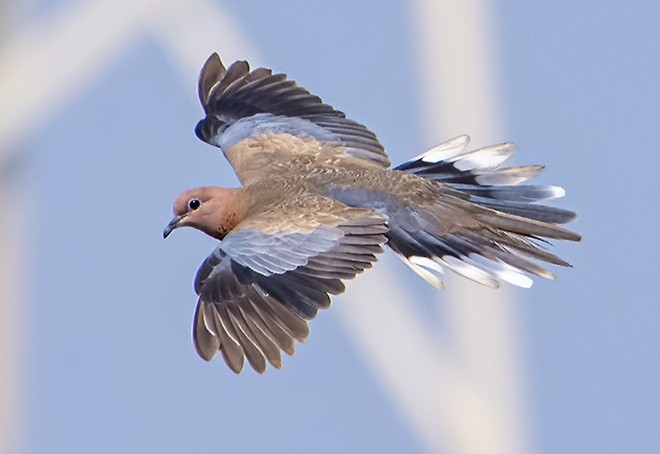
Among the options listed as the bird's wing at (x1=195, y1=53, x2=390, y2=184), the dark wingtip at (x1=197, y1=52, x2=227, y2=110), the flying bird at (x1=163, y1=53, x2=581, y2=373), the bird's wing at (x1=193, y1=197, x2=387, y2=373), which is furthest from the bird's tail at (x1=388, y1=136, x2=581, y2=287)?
the dark wingtip at (x1=197, y1=52, x2=227, y2=110)

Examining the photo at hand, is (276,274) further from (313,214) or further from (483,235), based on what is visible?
(483,235)

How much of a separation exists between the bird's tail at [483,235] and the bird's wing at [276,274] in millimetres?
278

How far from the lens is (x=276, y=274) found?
956 cm

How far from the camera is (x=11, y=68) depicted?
559 inches

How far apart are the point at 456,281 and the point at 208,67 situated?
3.33m

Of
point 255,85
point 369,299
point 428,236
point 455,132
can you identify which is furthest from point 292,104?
point 369,299

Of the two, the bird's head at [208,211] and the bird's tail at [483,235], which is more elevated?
the bird's head at [208,211]

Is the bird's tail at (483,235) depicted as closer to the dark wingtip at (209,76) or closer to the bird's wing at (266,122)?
the bird's wing at (266,122)

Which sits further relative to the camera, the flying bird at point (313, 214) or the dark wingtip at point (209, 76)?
the dark wingtip at point (209, 76)

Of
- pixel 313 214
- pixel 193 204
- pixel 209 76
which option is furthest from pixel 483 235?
pixel 209 76

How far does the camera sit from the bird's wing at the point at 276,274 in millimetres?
9367

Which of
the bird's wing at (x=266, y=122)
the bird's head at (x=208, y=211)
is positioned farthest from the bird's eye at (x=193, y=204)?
the bird's wing at (x=266, y=122)

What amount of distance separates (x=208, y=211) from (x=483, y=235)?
1.14m

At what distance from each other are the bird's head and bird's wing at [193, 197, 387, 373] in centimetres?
36
